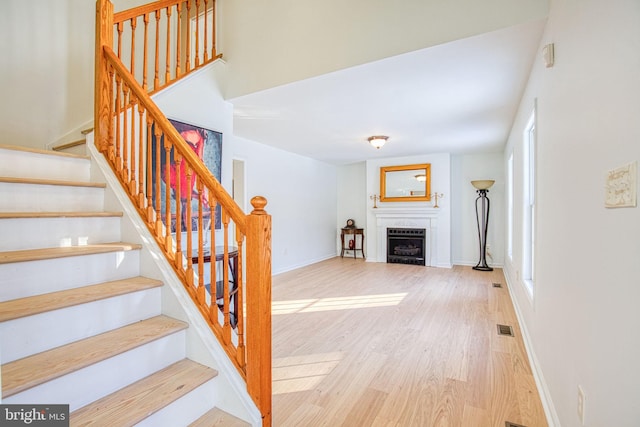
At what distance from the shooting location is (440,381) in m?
2.08

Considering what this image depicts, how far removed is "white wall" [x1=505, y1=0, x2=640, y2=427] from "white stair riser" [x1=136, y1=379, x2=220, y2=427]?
5.05 feet

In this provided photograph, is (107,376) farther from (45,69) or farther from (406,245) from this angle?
(406,245)

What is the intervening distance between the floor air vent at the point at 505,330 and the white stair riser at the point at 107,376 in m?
2.84

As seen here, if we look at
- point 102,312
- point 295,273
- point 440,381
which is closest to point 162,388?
point 102,312

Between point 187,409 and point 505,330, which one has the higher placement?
point 187,409

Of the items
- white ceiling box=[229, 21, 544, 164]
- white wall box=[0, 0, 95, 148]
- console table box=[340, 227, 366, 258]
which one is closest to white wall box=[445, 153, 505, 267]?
white ceiling box=[229, 21, 544, 164]

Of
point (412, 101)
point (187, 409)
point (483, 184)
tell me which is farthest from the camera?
point (483, 184)

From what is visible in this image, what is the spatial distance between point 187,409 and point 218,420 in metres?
0.16

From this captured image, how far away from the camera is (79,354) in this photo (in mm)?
1232

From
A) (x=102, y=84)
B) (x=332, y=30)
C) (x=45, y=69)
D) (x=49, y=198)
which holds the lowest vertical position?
(x=49, y=198)

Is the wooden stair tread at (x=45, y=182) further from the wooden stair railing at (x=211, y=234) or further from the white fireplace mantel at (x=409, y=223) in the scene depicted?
the white fireplace mantel at (x=409, y=223)

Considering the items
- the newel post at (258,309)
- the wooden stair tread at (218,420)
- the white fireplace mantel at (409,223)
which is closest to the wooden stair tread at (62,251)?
the newel post at (258,309)

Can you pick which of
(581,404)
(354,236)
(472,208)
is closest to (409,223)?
(472,208)

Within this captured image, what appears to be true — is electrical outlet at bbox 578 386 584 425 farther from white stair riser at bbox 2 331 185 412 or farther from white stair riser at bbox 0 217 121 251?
white stair riser at bbox 0 217 121 251
